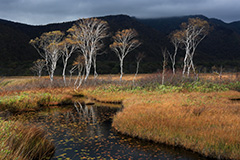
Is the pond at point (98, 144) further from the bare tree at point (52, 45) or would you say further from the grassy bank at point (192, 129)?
the bare tree at point (52, 45)

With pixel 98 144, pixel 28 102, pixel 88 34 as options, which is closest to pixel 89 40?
pixel 88 34

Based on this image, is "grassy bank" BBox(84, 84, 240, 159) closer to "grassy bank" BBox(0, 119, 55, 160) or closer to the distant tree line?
"grassy bank" BBox(0, 119, 55, 160)

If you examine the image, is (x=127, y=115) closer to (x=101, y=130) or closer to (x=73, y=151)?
(x=101, y=130)

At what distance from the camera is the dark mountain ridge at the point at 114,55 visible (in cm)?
8069

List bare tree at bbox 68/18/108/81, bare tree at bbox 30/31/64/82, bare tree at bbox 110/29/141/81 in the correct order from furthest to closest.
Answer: bare tree at bbox 110/29/141/81 → bare tree at bbox 30/31/64/82 → bare tree at bbox 68/18/108/81

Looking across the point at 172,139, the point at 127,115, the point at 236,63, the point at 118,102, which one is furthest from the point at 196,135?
the point at 236,63

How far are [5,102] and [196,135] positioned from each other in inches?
605

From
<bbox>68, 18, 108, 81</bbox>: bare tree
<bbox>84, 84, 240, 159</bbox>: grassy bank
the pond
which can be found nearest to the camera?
<bbox>84, 84, 240, 159</bbox>: grassy bank

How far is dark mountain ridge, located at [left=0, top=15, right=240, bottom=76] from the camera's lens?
265 feet

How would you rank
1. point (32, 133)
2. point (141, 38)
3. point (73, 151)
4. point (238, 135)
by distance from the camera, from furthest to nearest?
point (141, 38), point (73, 151), point (238, 135), point (32, 133)

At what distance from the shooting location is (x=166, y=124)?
1038 cm

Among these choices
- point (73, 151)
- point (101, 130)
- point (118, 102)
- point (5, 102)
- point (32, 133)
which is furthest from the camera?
point (118, 102)

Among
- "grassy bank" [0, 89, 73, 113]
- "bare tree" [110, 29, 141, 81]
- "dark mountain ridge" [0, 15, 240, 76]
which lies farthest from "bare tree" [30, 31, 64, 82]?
"dark mountain ridge" [0, 15, 240, 76]

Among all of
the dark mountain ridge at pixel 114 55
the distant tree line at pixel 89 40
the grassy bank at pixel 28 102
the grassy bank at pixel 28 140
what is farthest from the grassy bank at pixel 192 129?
the dark mountain ridge at pixel 114 55
